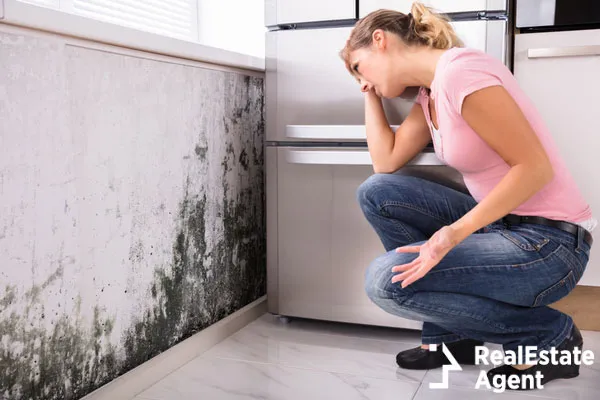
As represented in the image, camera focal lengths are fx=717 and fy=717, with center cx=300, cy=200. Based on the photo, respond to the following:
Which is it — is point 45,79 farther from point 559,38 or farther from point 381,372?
point 559,38

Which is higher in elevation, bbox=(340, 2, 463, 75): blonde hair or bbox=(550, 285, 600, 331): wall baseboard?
bbox=(340, 2, 463, 75): blonde hair

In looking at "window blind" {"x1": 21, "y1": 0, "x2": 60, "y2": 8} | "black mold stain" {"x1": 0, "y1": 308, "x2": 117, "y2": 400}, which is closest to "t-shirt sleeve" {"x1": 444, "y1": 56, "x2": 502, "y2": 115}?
"black mold stain" {"x1": 0, "y1": 308, "x2": 117, "y2": 400}

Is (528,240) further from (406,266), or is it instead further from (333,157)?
(333,157)

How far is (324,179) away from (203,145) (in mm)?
349

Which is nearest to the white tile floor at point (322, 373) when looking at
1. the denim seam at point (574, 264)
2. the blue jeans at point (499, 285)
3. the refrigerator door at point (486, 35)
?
the blue jeans at point (499, 285)

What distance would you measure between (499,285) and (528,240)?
0.11 meters

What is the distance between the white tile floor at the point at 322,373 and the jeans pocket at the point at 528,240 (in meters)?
0.33

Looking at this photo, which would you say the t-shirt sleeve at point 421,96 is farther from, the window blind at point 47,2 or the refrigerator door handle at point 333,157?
the window blind at point 47,2

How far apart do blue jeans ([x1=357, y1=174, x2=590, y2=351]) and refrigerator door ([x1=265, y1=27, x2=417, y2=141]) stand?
1.59ft

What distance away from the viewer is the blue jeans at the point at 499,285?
1463mm

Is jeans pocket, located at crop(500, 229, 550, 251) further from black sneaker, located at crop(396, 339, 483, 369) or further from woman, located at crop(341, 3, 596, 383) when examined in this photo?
black sneaker, located at crop(396, 339, 483, 369)

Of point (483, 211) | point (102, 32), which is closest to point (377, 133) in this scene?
point (483, 211)

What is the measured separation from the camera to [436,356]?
1.72 m

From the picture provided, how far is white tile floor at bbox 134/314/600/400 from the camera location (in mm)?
1562
